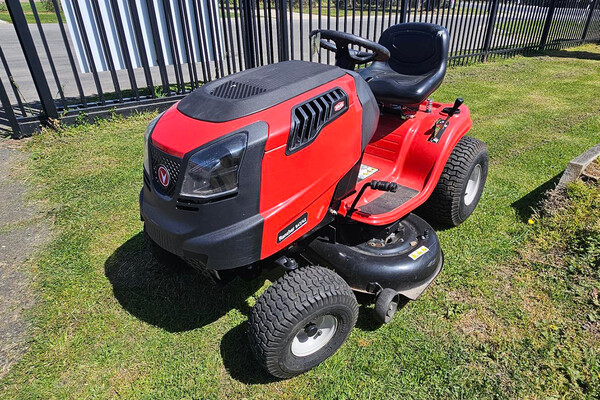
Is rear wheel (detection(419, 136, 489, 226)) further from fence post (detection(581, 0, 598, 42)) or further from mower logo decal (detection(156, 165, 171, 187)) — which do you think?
fence post (detection(581, 0, 598, 42))

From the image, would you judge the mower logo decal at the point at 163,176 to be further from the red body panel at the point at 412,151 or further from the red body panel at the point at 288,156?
the red body panel at the point at 412,151

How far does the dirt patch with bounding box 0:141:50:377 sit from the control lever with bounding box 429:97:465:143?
271cm

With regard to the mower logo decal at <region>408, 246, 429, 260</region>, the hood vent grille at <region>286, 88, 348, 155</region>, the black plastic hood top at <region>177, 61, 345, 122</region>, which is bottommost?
the mower logo decal at <region>408, 246, 429, 260</region>

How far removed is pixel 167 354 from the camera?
2137mm

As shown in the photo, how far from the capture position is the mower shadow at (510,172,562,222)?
330 centimetres

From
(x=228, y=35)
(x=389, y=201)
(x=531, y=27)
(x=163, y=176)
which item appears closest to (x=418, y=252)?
(x=389, y=201)

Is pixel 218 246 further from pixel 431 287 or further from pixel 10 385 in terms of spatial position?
pixel 431 287

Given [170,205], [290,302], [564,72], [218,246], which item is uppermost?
[170,205]

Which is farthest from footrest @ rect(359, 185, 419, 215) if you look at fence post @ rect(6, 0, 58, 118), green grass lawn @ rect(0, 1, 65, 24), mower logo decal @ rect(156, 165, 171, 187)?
green grass lawn @ rect(0, 1, 65, 24)

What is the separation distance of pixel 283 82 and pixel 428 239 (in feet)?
4.22

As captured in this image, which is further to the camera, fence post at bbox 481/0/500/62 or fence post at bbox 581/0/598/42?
fence post at bbox 581/0/598/42

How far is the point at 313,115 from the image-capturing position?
1.73 meters

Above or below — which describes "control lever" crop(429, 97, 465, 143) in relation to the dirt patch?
above

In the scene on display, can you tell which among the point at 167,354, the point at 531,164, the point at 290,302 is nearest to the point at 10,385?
the point at 167,354
